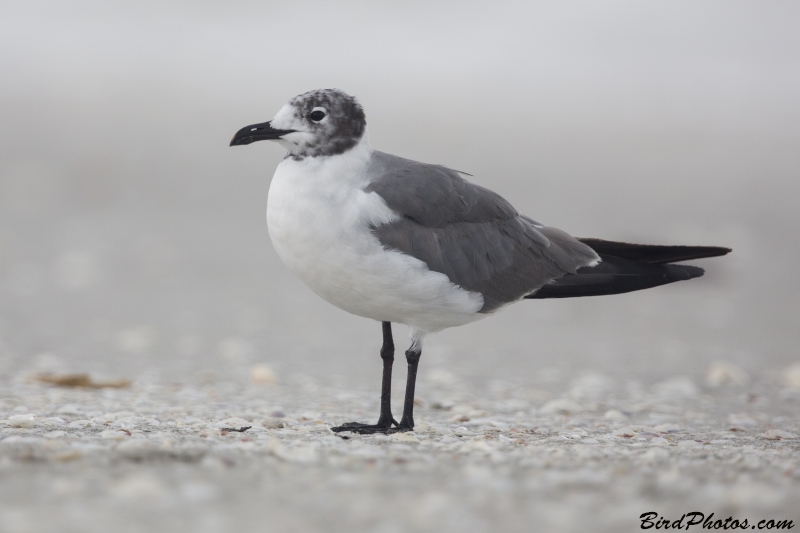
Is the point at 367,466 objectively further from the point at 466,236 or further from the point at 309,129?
the point at 309,129

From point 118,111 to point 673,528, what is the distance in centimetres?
1633

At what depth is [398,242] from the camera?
176 inches

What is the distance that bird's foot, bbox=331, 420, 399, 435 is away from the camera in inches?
182

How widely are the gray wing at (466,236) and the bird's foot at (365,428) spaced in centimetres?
82

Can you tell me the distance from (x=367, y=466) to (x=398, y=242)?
1302mm

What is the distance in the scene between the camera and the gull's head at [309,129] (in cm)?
466

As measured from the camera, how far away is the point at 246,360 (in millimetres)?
7484

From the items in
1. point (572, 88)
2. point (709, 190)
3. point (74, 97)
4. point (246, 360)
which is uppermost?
point (572, 88)

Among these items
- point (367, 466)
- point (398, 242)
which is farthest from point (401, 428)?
point (367, 466)

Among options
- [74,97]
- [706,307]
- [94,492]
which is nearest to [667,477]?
[94,492]

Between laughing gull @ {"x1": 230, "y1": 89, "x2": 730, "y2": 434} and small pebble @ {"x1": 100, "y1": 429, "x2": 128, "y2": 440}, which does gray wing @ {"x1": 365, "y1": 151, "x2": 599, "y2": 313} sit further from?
small pebble @ {"x1": 100, "y1": 429, "x2": 128, "y2": 440}

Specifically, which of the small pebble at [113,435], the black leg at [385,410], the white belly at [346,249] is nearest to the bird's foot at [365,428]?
the black leg at [385,410]

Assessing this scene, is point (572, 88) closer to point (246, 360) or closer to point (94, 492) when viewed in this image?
point (246, 360)

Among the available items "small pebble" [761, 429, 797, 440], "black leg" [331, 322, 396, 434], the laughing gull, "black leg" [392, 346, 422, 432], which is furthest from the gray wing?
"small pebble" [761, 429, 797, 440]
